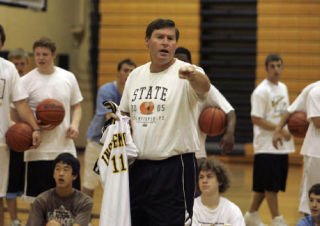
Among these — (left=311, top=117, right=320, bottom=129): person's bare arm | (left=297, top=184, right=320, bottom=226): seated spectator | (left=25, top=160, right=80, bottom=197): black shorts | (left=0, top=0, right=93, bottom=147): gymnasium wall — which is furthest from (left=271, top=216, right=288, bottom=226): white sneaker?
(left=0, top=0, right=93, bottom=147): gymnasium wall

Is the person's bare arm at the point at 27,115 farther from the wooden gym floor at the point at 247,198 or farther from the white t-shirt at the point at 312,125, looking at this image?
the white t-shirt at the point at 312,125

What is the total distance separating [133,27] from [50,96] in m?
7.15

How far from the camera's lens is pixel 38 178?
19.7 ft

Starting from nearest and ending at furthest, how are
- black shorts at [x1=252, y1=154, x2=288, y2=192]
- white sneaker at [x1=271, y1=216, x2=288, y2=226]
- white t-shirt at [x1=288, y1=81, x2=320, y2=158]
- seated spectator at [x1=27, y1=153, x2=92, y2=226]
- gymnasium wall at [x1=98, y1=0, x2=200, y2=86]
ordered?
seated spectator at [x1=27, y1=153, x2=92, y2=226], white t-shirt at [x1=288, y1=81, x2=320, y2=158], white sneaker at [x1=271, y1=216, x2=288, y2=226], black shorts at [x1=252, y1=154, x2=288, y2=192], gymnasium wall at [x1=98, y1=0, x2=200, y2=86]

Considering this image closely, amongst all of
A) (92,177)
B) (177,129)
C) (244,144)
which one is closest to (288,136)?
(92,177)

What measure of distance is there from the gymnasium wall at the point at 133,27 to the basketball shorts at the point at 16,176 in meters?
6.25

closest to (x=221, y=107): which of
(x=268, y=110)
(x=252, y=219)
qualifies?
(x=268, y=110)

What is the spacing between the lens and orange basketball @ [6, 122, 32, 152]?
17.9 ft

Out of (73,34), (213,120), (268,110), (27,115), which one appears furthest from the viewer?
(73,34)

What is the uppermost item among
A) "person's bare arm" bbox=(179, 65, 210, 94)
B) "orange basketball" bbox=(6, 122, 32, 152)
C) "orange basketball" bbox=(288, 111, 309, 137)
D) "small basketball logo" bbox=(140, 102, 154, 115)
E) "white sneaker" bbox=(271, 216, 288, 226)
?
"person's bare arm" bbox=(179, 65, 210, 94)

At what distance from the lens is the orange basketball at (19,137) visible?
17.9ft

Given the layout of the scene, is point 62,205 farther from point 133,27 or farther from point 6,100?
point 133,27

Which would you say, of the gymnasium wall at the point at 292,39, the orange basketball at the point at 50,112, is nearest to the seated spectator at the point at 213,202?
the orange basketball at the point at 50,112

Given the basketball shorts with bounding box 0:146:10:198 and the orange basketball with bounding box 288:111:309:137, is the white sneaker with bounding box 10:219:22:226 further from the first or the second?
the orange basketball with bounding box 288:111:309:137
